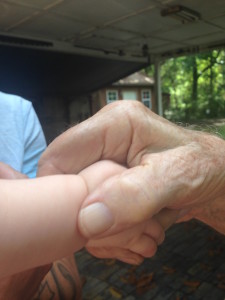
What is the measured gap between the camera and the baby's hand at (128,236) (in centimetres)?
101

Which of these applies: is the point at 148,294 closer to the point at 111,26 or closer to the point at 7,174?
the point at 7,174

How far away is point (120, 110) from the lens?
103cm

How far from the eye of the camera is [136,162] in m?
1.06

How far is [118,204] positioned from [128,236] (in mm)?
259

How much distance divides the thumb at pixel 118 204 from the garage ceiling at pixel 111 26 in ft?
13.3

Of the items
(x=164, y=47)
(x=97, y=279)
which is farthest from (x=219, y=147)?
(x=164, y=47)

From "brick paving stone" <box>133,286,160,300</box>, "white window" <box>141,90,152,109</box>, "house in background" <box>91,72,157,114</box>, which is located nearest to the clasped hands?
"brick paving stone" <box>133,286,160,300</box>

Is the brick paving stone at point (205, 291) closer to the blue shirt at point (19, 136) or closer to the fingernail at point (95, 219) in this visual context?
the blue shirt at point (19, 136)

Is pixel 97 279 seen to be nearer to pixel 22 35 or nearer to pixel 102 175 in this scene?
pixel 102 175

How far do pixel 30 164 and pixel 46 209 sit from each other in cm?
136

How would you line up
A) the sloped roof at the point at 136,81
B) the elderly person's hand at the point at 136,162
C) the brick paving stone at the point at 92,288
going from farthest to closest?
the sloped roof at the point at 136,81
the brick paving stone at the point at 92,288
the elderly person's hand at the point at 136,162

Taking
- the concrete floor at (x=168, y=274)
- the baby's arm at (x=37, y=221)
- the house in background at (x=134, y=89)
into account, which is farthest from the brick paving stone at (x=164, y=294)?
the house in background at (x=134, y=89)

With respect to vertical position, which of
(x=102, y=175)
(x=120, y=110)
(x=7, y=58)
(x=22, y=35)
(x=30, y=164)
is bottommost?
(x=30, y=164)

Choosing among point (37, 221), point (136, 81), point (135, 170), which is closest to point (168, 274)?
point (135, 170)
